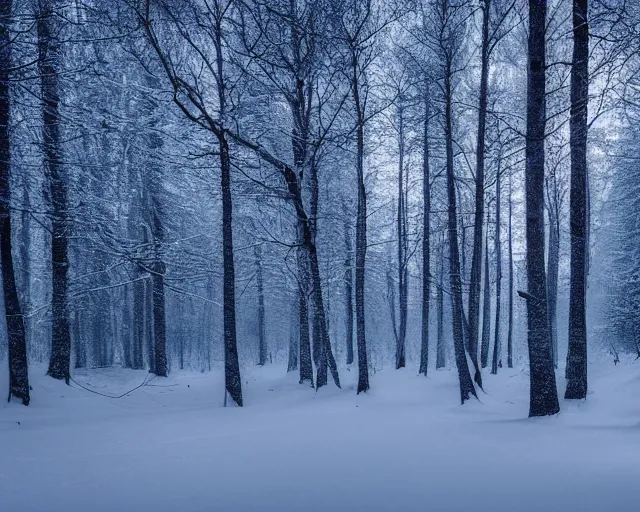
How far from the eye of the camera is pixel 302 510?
3.11m

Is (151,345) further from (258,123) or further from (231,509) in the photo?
(231,509)

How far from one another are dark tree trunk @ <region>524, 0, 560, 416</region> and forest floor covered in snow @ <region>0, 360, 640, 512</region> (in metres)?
0.47

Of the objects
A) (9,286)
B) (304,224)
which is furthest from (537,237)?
(9,286)

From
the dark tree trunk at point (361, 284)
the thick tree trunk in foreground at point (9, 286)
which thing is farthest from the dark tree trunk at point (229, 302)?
the thick tree trunk in foreground at point (9, 286)

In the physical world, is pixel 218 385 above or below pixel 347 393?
below

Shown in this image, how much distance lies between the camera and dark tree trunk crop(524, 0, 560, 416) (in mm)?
6434

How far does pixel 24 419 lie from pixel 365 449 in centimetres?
640

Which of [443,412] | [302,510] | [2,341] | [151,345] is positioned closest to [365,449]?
[302,510]

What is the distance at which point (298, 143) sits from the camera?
9102mm

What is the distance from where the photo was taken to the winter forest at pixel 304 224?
13.1ft

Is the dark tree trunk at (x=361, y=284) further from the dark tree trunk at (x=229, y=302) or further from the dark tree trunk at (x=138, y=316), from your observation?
the dark tree trunk at (x=138, y=316)

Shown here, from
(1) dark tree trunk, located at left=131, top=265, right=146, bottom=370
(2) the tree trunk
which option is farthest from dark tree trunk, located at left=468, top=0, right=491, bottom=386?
(1) dark tree trunk, located at left=131, top=265, right=146, bottom=370

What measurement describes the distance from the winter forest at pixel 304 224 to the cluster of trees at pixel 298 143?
0.31ft

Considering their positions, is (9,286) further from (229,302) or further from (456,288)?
(456,288)
